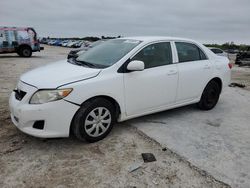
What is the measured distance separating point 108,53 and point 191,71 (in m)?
1.67

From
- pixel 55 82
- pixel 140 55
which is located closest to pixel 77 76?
pixel 55 82

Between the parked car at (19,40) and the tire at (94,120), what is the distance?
16.8 metres

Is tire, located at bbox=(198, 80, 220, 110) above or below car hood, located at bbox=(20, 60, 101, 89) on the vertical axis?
below

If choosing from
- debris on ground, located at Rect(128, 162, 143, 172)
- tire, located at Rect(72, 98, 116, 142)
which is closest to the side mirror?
tire, located at Rect(72, 98, 116, 142)

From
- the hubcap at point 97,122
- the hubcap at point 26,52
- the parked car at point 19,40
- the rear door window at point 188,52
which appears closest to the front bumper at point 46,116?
the hubcap at point 97,122

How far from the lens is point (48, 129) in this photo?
3.68 metres

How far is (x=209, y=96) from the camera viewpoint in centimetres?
588

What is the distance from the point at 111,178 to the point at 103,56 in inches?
86.8

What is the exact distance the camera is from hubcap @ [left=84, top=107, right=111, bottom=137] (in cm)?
395

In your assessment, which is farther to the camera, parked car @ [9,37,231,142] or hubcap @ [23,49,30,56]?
hubcap @ [23,49,30,56]

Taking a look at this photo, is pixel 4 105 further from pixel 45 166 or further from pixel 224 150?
pixel 224 150

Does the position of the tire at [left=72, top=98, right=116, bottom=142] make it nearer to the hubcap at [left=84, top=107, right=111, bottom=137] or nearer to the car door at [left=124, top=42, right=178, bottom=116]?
the hubcap at [left=84, top=107, right=111, bottom=137]

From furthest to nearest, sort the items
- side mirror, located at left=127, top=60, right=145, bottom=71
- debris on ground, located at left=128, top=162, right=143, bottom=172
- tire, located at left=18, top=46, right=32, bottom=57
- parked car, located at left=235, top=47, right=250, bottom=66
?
parked car, located at left=235, top=47, right=250, bottom=66 → tire, located at left=18, top=46, right=32, bottom=57 → side mirror, located at left=127, top=60, right=145, bottom=71 → debris on ground, located at left=128, top=162, right=143, bottom=172

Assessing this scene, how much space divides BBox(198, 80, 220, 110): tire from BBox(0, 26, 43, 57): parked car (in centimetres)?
1645
